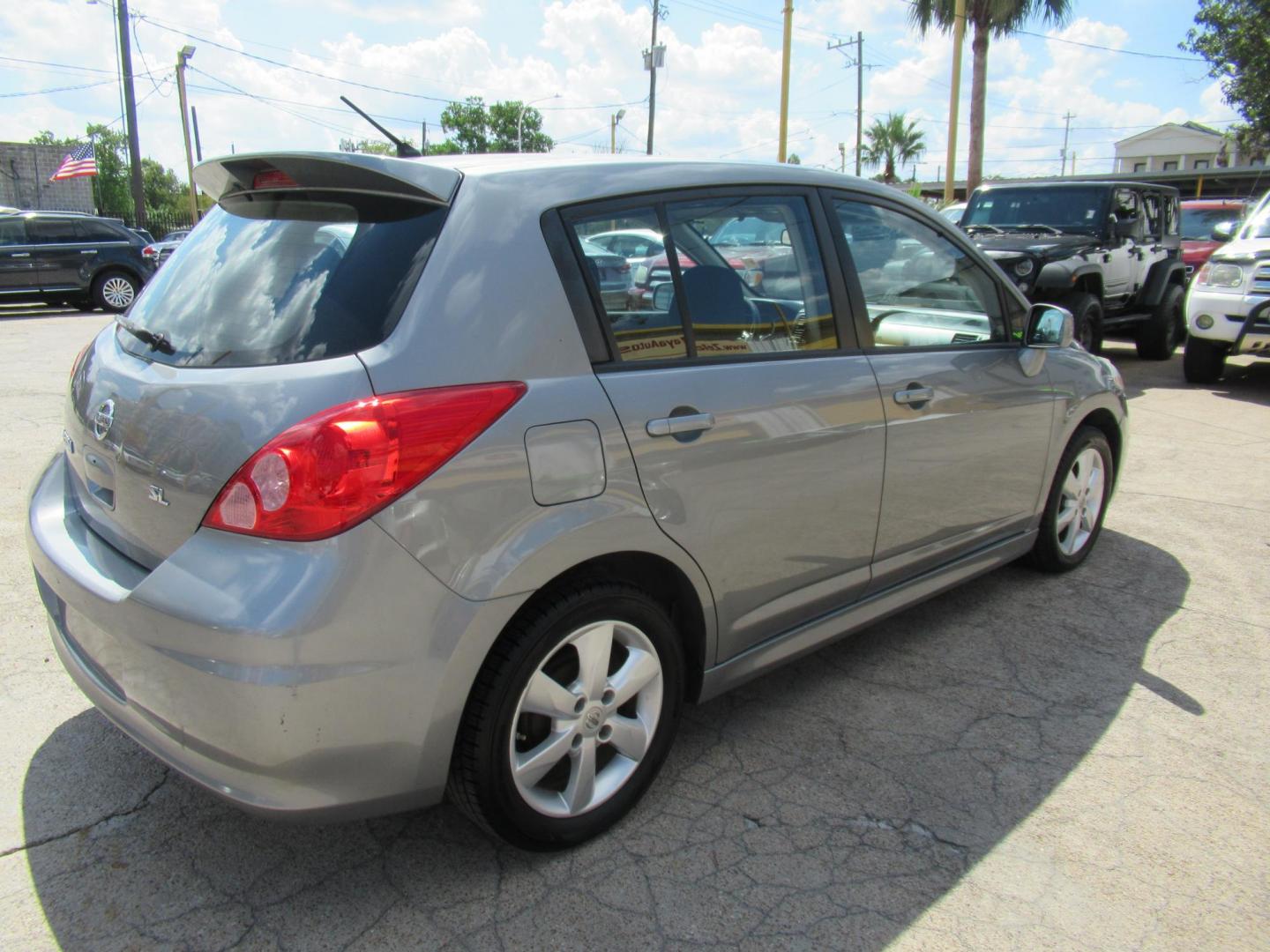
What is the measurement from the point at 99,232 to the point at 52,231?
0.67m

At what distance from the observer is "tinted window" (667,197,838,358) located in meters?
2.58

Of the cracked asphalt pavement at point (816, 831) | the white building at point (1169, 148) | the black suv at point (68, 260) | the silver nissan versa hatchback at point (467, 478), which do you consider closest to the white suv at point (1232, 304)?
the cracked asphalt pavement at point (816, 831)

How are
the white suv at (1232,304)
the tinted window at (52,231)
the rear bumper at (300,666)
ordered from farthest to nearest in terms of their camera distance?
the tinted window at (52,231)
the white suv at (1232,304)
the rear bumper at (300,666)

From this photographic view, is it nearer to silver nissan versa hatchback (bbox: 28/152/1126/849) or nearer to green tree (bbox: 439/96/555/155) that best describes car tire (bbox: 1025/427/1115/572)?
silver nissan versa hatchback (bbox: 28/152/1126/849)

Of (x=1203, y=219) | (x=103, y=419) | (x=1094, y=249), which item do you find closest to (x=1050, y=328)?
(x=103, y=419)

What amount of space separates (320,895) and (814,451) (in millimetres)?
1713

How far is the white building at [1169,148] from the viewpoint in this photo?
63.2m

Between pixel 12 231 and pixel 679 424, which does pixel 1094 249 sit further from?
pixel 12 231

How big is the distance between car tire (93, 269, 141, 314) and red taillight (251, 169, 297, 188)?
51.7 ft

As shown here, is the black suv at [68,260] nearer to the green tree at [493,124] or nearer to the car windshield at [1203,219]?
the car windshield at [1203,219]

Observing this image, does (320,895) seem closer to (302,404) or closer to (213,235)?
(302,404)

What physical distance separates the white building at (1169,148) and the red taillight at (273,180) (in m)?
71.4

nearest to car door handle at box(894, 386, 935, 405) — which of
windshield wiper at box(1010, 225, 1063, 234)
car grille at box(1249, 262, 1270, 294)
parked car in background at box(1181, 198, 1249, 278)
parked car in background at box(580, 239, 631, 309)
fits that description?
parked car in background at box(580, 239, 631, 309)

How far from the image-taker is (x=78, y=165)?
2786 cm
